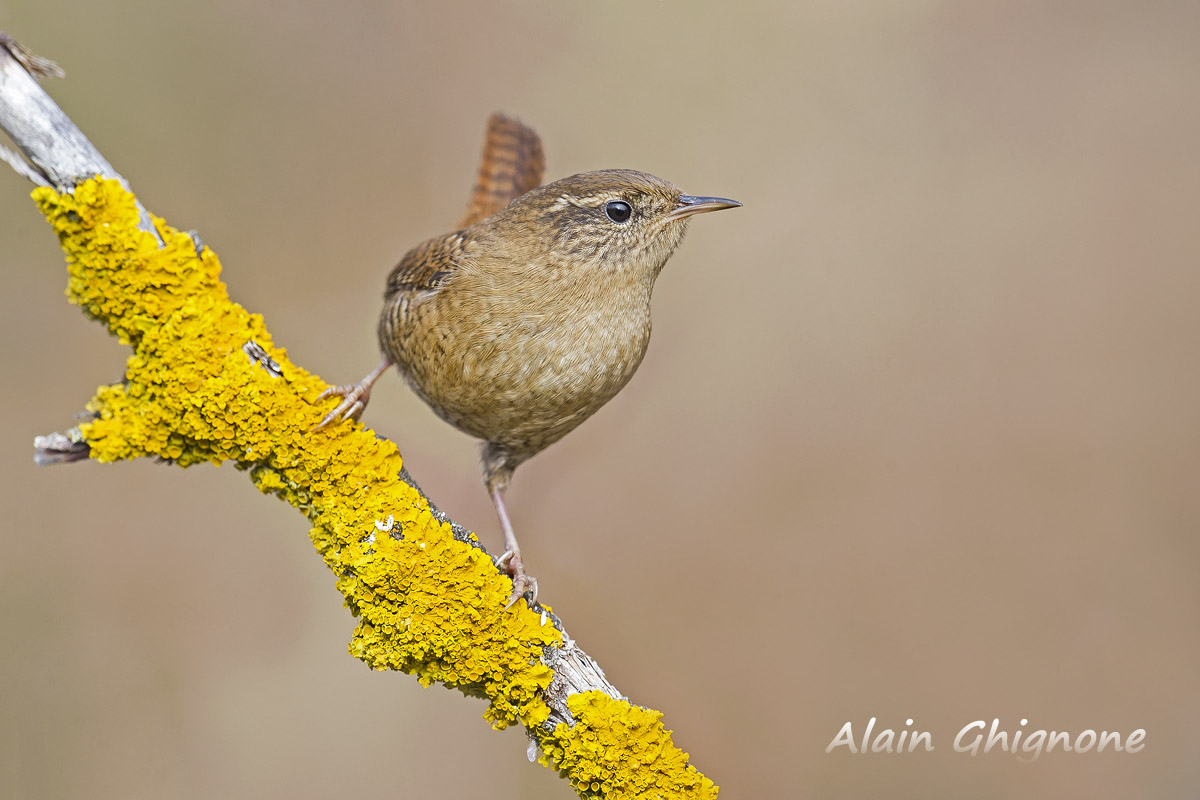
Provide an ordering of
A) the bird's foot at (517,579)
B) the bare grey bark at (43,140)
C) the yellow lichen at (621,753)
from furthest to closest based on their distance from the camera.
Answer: the bird's foot at (517,579) < the yellow lichen at (621,753) < the bare grey bark at (43,140)

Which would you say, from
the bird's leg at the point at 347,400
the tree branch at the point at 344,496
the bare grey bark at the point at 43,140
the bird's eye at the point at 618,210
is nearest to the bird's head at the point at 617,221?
the bird's eye at the point at 618,210

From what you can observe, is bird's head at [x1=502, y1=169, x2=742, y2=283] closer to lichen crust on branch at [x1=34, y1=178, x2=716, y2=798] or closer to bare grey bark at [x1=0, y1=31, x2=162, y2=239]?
lichen crust on branch at [x1=34, y1=178, x2=716, y2=798]

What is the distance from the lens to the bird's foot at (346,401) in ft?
7.24

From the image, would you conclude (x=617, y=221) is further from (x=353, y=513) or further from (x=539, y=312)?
(x=353, y=513)

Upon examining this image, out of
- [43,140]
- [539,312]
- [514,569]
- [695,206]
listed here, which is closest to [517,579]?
[514,569]

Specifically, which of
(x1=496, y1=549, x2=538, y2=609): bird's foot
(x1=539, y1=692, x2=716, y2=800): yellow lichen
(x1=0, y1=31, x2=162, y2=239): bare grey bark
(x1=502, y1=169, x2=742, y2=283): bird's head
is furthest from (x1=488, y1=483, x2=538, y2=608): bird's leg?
(x1=0, y1=31, x2=162, y2=239): bare grey bark

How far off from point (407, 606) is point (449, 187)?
257cm

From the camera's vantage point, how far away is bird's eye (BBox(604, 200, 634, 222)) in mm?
2363

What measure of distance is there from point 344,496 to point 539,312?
617 mm

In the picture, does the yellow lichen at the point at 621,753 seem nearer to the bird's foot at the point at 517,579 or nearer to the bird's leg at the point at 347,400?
the bird's foot at the point at 517,579

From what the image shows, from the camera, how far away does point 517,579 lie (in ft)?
7.47

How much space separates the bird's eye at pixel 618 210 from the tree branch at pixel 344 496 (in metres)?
0.82

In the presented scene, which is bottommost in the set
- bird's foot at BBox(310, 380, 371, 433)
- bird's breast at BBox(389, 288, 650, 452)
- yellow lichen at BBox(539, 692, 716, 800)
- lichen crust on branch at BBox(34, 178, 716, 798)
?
yellow lichen at BBox(539, 692, 716, 800)

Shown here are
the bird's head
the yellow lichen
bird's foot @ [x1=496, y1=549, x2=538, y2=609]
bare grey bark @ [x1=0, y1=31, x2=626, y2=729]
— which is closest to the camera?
bare grey bark @ [x1=0, y1=31, x2=626, y2=729]
